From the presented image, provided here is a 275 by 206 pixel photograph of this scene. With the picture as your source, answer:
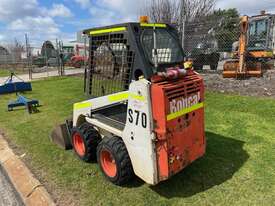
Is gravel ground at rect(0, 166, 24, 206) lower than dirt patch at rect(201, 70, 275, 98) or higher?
lower

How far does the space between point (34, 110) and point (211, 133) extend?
464 cm

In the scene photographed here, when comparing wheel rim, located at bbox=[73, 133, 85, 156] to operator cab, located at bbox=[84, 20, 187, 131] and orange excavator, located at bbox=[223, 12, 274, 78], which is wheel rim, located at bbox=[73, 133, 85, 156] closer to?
operator cab, located at bbox=[84, 20, 187, 131]

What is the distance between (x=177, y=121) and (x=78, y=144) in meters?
1.81

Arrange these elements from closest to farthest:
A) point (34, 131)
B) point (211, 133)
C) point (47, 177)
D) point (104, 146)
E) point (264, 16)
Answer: point (104, 146)
point (47, 177)
point (211, 133)
point (34, 131)
point (264, 16)

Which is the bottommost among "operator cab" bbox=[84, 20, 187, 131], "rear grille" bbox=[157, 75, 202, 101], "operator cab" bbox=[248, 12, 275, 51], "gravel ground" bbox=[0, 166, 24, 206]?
"gravel ground" bbox=[0, 166, 24, 206]

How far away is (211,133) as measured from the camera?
4613mm

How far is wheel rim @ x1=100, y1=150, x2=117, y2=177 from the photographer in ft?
10.5

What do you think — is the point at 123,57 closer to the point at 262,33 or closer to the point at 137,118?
the point at 137,118

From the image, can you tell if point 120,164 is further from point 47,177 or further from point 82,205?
point 47,177

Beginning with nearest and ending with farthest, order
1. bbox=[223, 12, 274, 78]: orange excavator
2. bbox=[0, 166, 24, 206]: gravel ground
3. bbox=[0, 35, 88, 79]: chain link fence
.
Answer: bbox=[0, 166, 24, 206]: gravel ground
bbox=[223, 12, 274, 78]: orange excavator
bbox=[0, 35, 88, 79]: chain link fence

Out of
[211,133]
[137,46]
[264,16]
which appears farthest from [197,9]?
[137,46]

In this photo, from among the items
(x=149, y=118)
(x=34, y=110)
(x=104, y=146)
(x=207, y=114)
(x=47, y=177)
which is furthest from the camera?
(x=34, y=110)

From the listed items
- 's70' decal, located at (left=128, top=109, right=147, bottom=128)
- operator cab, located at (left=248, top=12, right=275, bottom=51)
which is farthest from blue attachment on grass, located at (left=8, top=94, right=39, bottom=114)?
operator cab, located at (left=248, top=12, right=275, bottom=51)

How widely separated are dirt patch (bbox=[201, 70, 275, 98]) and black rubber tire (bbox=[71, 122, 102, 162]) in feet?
16.5
